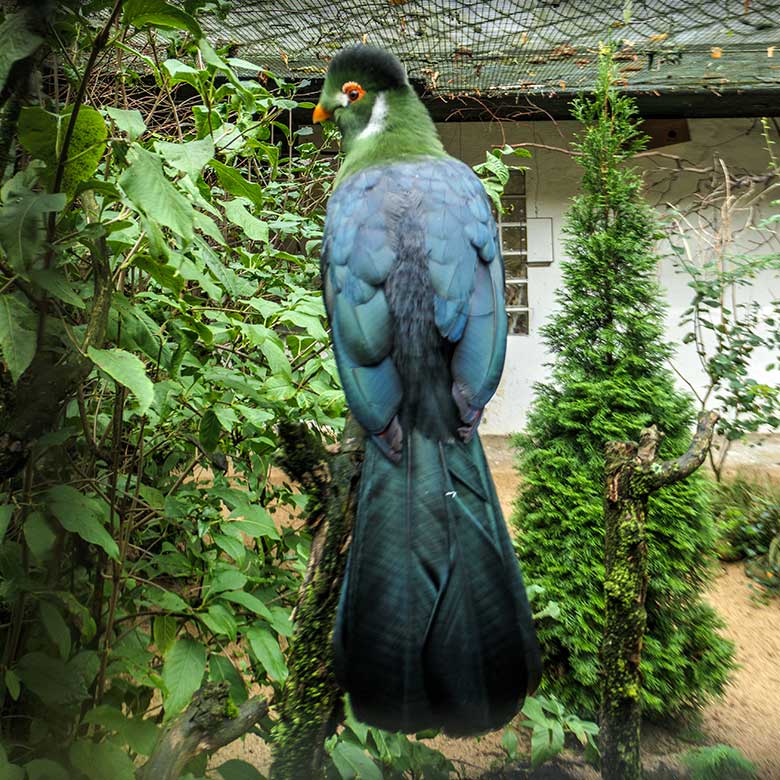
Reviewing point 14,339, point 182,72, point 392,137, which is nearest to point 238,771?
point 14,339

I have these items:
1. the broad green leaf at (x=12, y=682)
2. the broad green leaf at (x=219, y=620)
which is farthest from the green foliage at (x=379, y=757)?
the broad green leaf at (x=12, y=682)

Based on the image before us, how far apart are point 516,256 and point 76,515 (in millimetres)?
3704

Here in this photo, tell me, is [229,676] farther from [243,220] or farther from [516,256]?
[516,256]

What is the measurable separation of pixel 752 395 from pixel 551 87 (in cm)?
201

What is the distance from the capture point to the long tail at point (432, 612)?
2.40 ft

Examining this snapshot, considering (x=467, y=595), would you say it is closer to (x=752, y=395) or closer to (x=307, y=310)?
(x=307, y=310)

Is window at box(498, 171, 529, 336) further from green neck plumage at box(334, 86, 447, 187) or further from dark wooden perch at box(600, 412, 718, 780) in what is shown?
green neck plumage at box(334, 86, 447, 187)

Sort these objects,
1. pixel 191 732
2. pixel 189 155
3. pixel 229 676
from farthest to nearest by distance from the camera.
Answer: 1. pixel 229 676
2. pixel 191 732
3. pixel 189 155

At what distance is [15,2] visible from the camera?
80 centimetres

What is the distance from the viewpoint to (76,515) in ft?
2.98

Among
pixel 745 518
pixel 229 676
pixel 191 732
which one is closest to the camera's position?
pixel 191 732

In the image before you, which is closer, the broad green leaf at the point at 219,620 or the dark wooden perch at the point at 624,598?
the broad green leaf at the point at 219,620

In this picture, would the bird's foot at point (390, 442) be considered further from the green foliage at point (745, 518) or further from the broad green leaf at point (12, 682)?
the green foliage at point (745, 518)

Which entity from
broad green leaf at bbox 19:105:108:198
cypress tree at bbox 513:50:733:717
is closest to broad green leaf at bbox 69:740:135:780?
broad green leaf at bbox 19:105:108:198
